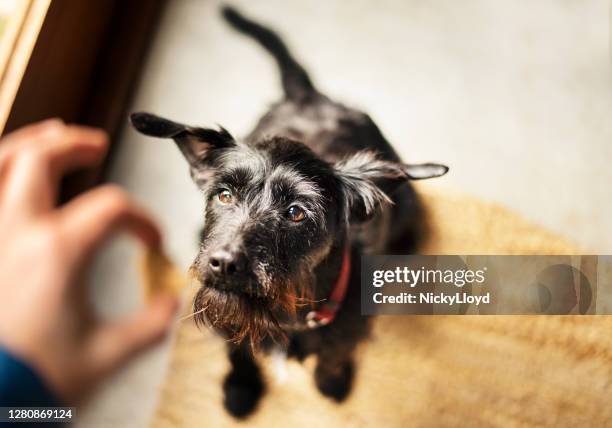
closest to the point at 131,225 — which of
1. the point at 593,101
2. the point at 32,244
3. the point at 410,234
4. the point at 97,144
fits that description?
the point at 97,144

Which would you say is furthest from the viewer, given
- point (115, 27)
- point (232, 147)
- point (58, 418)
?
point (115, 27)

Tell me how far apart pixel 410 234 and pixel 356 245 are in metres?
0.25

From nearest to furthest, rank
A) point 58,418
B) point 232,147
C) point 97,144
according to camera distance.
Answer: point 58,418, point 97,144, point 232,147

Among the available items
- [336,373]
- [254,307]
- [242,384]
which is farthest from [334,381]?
[254,307]

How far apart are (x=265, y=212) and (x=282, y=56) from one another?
778 mm

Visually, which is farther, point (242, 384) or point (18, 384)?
point (242, 384)

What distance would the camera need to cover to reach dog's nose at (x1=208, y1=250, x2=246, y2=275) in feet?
2.89

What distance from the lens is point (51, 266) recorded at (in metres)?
0.62

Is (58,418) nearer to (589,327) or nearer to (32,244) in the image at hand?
(32,244)

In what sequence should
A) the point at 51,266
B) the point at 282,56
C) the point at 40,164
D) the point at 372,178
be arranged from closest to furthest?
1. the point at 51,266
2. the point at 40,164
3. the point at 372,178
4. the point at 282,56

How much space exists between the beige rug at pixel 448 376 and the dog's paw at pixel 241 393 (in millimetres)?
23

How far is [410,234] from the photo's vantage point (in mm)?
1447

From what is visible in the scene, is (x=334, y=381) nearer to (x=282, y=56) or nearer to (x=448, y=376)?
(x=448, y=376)

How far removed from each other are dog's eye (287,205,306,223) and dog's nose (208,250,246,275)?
0.54 ft
